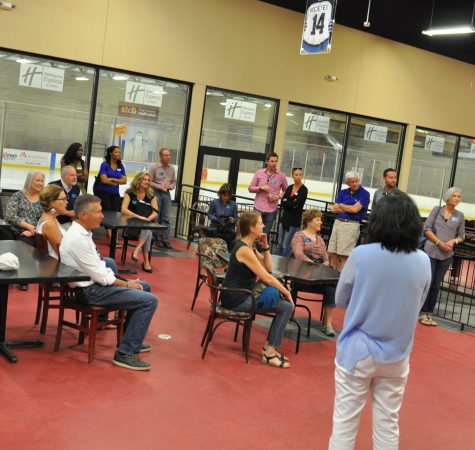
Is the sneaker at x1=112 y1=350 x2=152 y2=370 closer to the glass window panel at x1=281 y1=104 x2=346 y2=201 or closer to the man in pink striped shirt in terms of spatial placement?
the man in pink striped shirt

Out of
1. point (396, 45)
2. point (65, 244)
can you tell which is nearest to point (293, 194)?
point (65, 244)

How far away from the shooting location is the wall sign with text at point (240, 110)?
12.8 m

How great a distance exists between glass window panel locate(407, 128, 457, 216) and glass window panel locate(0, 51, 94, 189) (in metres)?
8.39

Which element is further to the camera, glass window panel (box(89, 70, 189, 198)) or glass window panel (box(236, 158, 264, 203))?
glass window panel (box(236, 158, 264, 203))

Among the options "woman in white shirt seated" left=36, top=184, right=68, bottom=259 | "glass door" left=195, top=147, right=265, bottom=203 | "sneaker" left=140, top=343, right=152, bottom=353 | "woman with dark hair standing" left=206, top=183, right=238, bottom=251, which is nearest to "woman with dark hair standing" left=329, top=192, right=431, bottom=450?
"sneaker" left=140, top=343, right=152, bottom=353

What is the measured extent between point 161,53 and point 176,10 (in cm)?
79

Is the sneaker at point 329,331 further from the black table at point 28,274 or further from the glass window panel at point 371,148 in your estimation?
the glass window panel at point 371,148

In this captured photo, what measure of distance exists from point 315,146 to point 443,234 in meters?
6.90

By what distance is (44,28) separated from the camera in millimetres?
10227

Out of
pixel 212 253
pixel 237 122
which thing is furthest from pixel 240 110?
pixel 212 253

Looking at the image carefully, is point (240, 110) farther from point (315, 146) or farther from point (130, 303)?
point (130, 303)

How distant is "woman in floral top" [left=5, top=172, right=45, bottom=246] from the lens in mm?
6828

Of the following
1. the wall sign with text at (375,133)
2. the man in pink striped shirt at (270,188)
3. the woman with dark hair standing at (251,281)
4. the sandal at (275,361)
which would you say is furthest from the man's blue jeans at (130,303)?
the wall sign with text at (375,133)

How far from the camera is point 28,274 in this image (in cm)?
445
